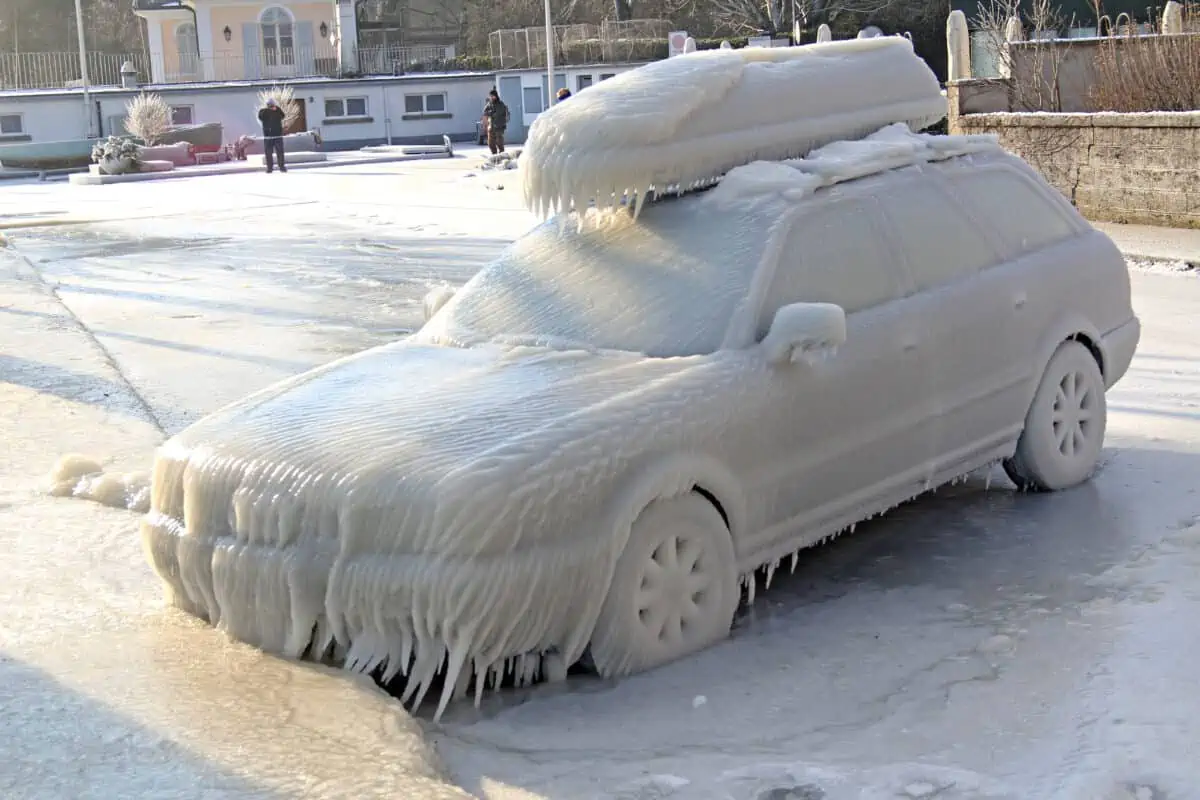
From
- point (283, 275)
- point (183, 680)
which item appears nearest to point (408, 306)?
point (283, 275)

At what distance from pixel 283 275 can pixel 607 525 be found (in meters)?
12.0

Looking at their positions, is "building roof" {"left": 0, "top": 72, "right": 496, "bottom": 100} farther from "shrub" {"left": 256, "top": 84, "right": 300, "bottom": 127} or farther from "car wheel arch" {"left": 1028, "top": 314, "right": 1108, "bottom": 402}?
"car wheel arch" {"left": 1028, "top": 314, "right": 1108, "bottom": 402}

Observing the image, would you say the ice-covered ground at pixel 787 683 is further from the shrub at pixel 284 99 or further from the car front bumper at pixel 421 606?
the shrub at pixel 284 99

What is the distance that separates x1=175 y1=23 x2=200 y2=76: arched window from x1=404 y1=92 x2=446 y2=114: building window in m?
9.73

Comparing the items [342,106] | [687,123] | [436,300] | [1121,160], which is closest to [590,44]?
[342,106]

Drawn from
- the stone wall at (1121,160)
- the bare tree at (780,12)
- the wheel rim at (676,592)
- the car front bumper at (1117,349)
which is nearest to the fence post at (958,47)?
the stone wall at (1121,160)

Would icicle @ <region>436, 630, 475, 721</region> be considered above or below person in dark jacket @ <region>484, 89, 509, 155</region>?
below

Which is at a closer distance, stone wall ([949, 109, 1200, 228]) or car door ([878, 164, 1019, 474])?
car door ([878, 164, 1019, 474])

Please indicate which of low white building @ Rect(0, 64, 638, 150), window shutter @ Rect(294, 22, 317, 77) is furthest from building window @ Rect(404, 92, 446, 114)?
window shutter @ Rect(294, 22, 317, 77)

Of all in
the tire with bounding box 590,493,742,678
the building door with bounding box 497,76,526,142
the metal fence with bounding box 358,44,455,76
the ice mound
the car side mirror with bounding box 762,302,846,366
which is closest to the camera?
the tire with bounding box 590,493,742,678

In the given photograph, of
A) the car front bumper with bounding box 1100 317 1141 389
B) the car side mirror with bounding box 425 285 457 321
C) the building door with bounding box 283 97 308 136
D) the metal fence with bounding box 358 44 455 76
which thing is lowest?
the car front bumper with bounding box 1100 317 1141 389

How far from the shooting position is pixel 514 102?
181 feet

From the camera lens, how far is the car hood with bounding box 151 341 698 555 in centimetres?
417

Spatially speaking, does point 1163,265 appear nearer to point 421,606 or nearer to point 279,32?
point 421,606
